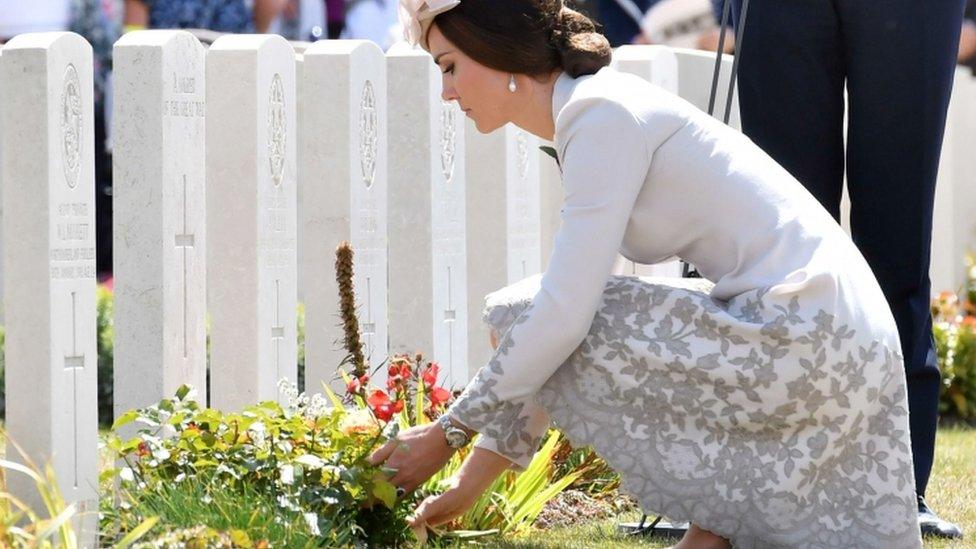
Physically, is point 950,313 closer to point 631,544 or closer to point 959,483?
point 959,483

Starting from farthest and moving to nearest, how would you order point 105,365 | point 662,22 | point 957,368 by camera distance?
1. point 662,22
2. point 957,368
3. point 105,365

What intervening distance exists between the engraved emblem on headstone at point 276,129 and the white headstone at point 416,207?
555 mm

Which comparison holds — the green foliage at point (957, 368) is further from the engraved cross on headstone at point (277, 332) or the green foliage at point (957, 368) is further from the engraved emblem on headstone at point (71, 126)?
the engraved emblem on headstone at point (71, 126)

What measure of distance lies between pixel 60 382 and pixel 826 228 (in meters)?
1.52

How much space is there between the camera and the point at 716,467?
2.66 m

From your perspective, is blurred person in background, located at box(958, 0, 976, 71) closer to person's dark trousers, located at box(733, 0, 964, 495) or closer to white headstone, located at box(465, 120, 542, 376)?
white headstone, located at box(465, 120, 542, 376)

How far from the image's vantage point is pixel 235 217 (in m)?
3.88

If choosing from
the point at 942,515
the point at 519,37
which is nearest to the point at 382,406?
the point at 519,37

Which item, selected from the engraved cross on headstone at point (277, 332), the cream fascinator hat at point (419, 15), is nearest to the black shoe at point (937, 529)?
the cream fascinator hat at point (419, 15)

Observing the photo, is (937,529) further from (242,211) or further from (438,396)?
(242,211)

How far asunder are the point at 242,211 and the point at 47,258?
2.72 ft

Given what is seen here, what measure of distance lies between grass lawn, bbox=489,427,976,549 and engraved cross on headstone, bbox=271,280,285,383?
3.20 feet

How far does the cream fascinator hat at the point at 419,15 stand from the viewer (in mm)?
2709

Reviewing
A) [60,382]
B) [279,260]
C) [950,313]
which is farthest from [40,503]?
[950,313]
